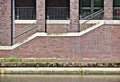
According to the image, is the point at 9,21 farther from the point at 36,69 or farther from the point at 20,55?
the point at 36,69

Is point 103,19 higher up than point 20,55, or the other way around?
point 103,19

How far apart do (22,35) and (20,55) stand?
1.91 meters

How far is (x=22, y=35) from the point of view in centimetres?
3088

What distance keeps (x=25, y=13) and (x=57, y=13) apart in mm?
2151

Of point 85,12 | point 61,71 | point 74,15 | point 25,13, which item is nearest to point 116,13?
point 85,12

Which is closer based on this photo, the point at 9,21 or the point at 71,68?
the point at 71,68

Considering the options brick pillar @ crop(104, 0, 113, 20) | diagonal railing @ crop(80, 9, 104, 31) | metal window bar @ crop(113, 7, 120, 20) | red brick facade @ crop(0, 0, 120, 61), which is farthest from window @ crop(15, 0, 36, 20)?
Result: metal window bar @ crop(113, 7, 120, 20)

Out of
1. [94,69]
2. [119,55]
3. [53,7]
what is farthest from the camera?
[53,7]

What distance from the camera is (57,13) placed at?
31.7 m

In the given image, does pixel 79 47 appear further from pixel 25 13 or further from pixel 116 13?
pixel 25 13

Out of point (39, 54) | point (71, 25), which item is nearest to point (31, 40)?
point (39, 54)

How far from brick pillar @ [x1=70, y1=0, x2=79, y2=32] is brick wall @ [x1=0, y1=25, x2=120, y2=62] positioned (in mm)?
1073

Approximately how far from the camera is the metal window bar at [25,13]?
105 ft

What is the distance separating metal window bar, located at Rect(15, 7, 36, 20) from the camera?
31.9 m
